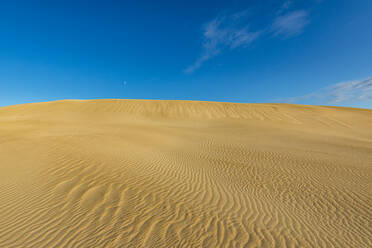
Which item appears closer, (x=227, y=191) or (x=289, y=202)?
(x=289, y=202)

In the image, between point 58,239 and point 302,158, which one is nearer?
point 58,239

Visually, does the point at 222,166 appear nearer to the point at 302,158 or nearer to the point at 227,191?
the point at 227,191

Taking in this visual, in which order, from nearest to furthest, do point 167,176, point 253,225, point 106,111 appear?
point 253,225 → point 167,176 → point 106,111

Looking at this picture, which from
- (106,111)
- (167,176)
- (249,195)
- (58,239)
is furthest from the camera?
(106,111)

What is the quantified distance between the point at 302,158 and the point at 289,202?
5.34 metres

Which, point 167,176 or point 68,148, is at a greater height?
point 68,148

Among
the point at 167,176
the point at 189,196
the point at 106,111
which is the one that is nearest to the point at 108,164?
the point at 167,176

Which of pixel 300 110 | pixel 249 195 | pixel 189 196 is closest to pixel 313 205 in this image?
pixel 249 195

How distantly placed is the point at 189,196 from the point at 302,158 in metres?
7.52

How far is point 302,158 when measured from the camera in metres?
9.74

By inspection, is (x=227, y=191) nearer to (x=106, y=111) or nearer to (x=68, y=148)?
(x=68, y=148)

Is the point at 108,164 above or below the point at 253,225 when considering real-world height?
above

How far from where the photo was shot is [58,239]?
3.55m

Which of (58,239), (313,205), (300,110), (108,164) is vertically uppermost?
(300,110)
